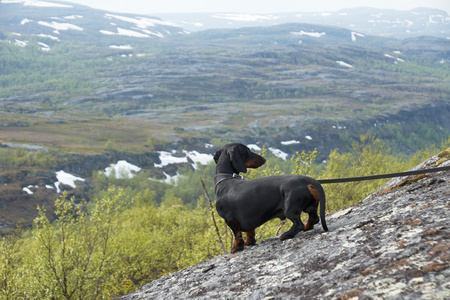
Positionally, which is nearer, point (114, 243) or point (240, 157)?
point (240, 157)

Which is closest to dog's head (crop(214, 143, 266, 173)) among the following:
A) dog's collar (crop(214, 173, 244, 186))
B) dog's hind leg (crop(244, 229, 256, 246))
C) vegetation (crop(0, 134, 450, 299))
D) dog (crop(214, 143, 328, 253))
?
dog (crop(214, 143, 328, 253))

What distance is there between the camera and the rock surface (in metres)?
5.02

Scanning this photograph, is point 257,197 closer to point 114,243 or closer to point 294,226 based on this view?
Answer: point 294,226

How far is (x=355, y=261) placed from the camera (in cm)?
599

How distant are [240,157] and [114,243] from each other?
24.5 m

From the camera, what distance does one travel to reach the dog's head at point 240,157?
31.0 ft

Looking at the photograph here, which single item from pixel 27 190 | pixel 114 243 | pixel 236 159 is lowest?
pixel 27 190

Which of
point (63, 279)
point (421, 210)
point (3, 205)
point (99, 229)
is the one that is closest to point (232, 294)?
point (421, 210)

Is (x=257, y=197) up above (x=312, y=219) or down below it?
above

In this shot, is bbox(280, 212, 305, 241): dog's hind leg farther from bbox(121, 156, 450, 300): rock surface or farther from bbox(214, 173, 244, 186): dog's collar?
bbox(214, 173, 244, 186): dog's collar

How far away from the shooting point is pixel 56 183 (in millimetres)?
196625

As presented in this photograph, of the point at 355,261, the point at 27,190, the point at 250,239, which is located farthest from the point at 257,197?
the point at 27,190

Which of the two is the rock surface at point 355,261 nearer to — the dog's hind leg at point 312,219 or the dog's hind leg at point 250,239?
the dog's hind leg at point 312,219

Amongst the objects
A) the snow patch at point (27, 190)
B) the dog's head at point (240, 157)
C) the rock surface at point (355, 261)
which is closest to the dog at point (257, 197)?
the dog's head at point (240, 157)
